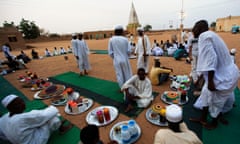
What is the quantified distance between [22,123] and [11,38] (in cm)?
2808

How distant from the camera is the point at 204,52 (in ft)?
5.39

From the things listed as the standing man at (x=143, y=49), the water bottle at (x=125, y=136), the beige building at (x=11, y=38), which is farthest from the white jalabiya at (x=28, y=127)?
the beige building at (x=11, y=38)

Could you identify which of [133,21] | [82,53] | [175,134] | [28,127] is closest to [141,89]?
[175,134]

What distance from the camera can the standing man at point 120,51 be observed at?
9.97ft

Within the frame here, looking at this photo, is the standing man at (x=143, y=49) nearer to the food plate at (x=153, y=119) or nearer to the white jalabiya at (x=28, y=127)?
the food plate at (x=153, y=119)

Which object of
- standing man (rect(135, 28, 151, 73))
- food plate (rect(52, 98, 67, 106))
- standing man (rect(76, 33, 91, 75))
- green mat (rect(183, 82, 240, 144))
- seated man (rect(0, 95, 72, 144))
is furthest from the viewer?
standing man (rect(76, 33, 91, 75))

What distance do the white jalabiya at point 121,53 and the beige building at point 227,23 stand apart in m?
37.7

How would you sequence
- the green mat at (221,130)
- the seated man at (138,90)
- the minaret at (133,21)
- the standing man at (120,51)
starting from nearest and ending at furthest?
the green mat at (221,130) < the seated man at (138,90) < the standing man at (120,51) < the minaret at (133,21)

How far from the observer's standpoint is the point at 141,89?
2.85m

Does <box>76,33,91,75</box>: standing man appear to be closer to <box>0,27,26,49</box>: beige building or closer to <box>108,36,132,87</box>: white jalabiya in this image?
<box>108,36,132,87</box>: white jalabiya

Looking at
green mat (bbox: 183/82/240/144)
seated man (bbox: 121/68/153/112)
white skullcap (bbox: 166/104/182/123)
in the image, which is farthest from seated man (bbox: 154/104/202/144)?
seated man (bbox: 121/68/153/112)

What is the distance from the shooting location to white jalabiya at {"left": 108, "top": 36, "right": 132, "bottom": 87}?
10.00 feet

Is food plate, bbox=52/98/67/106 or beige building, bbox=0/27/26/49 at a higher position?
beige building, bbox=0/27/26/49

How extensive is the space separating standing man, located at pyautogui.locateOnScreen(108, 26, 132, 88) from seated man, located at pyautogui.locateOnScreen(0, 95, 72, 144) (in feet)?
5.96
